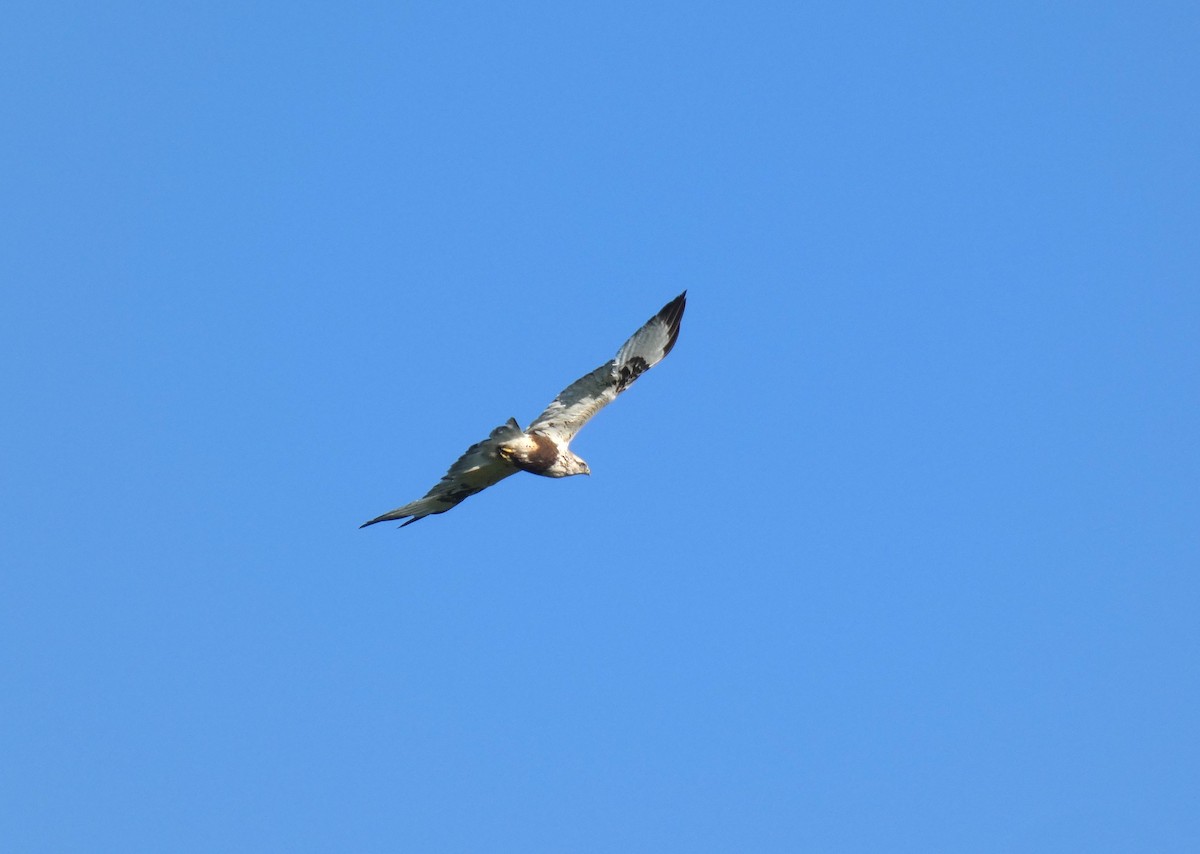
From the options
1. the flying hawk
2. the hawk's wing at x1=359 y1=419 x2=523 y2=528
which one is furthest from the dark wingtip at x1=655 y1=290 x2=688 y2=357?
the hawk's wing at x1=359 y1=419 x2=523 y2=528

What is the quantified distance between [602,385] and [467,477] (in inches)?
84.9

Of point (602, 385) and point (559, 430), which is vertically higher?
point (602, 385)

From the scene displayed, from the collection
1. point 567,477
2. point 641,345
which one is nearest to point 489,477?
point 567,477

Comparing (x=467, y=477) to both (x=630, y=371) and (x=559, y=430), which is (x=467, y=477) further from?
(x=630, y=371)

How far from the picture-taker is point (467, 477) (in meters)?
18.4

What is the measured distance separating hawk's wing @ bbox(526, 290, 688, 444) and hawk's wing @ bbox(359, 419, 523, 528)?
0.72m

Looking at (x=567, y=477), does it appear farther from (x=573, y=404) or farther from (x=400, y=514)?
(x=400, y=514)

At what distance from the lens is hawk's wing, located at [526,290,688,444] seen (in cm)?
1855

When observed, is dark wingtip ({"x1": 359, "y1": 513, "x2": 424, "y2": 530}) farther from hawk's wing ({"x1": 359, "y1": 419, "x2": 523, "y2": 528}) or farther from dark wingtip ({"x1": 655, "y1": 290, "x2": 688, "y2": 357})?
dark wingtip ({"x1": 655, "y1": 290, "x2": 688, "y2": 357})

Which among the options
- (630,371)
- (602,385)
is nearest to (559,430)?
(602,385)

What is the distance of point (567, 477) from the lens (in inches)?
755

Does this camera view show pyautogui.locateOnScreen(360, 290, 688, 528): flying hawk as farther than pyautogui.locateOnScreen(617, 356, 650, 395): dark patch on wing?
No

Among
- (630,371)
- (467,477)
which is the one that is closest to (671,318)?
(630,371)

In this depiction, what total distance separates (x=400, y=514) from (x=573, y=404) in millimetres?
2719
